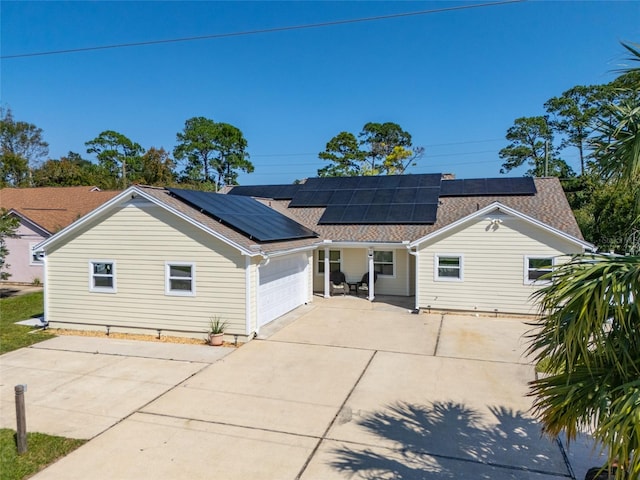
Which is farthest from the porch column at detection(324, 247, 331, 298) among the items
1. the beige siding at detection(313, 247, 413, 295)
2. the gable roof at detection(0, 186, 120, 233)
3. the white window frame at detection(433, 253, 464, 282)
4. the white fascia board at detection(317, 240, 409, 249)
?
the gable roof at detection(0, 186, 120, 233)

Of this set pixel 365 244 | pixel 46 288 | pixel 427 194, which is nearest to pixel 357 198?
pixel 427 194

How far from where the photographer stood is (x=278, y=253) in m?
12.9

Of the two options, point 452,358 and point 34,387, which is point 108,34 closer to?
point 34,387

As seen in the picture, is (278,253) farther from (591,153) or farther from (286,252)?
(591,153)

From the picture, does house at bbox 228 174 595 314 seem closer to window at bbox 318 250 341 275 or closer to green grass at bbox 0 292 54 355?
window at bbox 318 250 341 275

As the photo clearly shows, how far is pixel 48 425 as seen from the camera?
6879mm

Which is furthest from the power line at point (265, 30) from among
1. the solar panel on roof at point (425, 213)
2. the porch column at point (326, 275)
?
the porch column at point (326, 275)

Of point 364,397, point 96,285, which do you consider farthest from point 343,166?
point 364,397

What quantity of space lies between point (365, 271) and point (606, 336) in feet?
49.1

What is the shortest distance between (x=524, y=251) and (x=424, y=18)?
811 centimetres

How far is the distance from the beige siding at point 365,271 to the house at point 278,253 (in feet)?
0.15

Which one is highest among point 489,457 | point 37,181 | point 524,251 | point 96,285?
point 37,181

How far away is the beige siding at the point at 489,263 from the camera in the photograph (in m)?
14.1

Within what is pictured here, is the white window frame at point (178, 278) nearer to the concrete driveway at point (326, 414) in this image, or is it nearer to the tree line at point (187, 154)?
the concrete driveway at point (326, 414)
